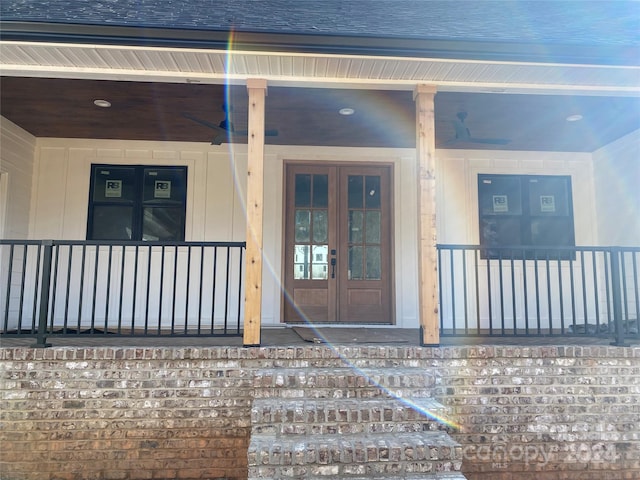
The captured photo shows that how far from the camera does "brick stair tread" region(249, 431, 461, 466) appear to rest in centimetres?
248

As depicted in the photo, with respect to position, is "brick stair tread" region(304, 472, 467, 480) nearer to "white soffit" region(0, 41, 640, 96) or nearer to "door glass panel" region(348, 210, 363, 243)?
"white soffit" region(0, 41, 640, 96)

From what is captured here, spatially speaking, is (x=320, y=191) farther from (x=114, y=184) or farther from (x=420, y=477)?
(x=420, y=477)

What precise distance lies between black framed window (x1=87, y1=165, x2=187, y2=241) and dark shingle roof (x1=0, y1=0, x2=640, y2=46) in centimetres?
216

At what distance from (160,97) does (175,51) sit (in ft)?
3.29

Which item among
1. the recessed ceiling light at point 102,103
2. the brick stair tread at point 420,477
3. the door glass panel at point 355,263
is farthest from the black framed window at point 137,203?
the brick stair tread at point 420,477

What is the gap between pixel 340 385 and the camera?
3094mm

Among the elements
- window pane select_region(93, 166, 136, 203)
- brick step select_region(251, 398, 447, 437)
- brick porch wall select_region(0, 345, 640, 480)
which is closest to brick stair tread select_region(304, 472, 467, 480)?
brick step select_region(251, 398, 447, 437)

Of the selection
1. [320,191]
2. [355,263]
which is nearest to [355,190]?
[320,191]

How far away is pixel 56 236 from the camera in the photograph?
5301 millimetres

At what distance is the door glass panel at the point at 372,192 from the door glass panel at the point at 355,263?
0.61 meters

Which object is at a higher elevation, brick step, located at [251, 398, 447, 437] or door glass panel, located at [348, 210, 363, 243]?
door glass panel, located at [348, 210, 363, 243]

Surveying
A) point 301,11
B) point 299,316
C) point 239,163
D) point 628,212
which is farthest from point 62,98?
point 628,212

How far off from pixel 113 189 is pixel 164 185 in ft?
2.12

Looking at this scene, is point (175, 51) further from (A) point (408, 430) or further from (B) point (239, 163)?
(A) point (408, 430)
